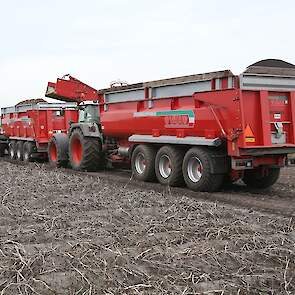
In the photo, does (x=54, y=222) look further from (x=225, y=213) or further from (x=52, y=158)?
(x=52, y=158)

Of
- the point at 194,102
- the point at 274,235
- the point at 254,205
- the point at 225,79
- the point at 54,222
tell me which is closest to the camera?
the point at 274,235

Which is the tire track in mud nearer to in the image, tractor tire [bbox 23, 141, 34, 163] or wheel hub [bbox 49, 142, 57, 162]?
wheel hub [bbox 49, 142, 57, 162]

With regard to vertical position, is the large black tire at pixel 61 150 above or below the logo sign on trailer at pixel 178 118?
below

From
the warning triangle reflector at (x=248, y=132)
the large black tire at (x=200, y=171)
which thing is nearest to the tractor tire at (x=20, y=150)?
the large black tire at (x=200, y=171)

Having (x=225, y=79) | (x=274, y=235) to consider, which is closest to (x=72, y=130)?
(x=225, y=79)

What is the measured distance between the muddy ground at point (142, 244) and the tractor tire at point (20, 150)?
10184 millimetres

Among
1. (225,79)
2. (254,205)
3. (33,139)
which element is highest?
(225,79)

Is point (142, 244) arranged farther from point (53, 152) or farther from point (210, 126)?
point (53, 152)

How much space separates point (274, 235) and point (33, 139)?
44.0 ft

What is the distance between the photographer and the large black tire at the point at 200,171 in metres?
9.87

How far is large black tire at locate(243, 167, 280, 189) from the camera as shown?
10820mm

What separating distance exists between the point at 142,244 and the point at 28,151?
45.2 ft

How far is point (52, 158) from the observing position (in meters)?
16.3

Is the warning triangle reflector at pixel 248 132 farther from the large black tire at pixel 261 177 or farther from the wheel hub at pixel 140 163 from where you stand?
the wheel hub at pixel 140 163
